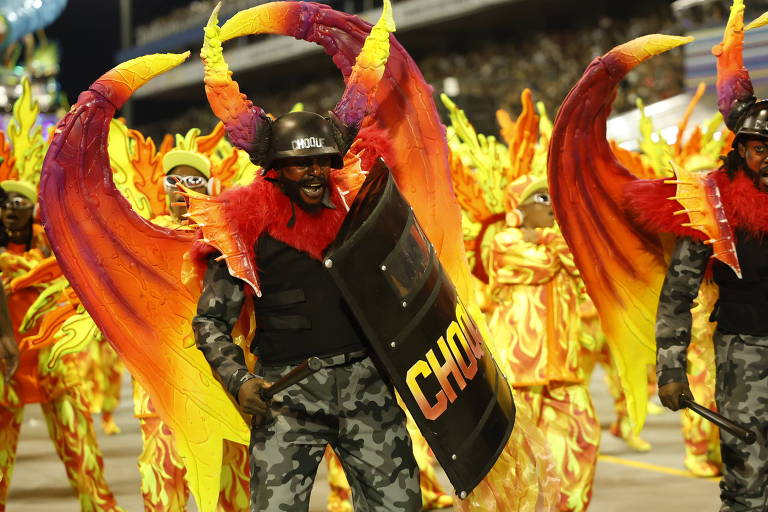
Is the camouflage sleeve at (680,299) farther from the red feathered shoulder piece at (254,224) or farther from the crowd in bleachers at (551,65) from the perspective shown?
the crowd in bleachers at (551,65)

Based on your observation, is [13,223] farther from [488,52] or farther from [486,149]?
[488,52]

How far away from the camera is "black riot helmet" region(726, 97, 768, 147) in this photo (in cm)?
435

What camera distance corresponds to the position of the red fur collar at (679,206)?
14.5 ft

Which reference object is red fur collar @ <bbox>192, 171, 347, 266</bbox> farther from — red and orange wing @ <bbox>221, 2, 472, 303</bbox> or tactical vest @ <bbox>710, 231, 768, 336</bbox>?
tactical vest @ <bbox>710, 231, 768, 336</bbox>

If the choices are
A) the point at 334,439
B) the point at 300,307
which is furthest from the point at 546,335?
the point at 300,307

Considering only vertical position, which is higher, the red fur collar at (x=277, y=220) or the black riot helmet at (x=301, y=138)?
the black riot helmet at (x=301, y=138)

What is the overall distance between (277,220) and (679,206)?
171 cm

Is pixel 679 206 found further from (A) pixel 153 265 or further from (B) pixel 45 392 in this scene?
(B) pixel 45 392

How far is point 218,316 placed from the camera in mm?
3828

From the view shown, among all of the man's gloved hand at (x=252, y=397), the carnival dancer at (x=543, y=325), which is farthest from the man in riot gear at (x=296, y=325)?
the carnival dancer at (x=543, y=325)

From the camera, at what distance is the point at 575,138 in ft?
17.0

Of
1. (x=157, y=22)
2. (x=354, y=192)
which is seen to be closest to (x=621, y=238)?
(x=354, y=192)

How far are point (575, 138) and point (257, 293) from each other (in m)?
1.97

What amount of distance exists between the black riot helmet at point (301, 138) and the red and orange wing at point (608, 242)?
1643mm
